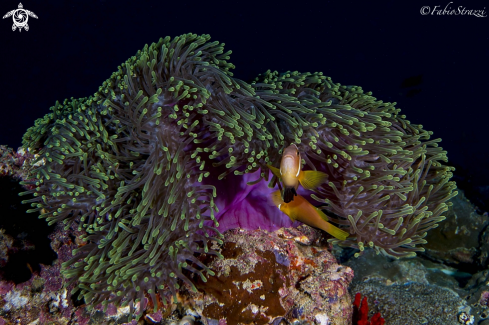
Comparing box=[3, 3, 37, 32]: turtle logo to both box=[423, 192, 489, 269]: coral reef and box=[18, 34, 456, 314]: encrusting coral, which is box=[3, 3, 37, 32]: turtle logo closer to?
box=[18, 34, 456, 314]: encrusting coral

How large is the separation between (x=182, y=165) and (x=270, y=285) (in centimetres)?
97

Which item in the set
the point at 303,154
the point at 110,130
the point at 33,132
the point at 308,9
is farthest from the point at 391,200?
the point at 308,9

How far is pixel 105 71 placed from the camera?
693 inches

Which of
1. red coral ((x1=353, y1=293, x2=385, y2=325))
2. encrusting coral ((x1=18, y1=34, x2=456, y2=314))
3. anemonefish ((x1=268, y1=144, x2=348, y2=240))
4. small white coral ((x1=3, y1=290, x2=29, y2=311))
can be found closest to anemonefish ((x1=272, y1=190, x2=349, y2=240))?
anemonefish ((x1=268, y1=144, x2=348, y2=240))

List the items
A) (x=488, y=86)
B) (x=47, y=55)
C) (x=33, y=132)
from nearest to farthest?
1. (x=33, y=132)
2. (x=488, y=86)
3. (x=47, y=55)

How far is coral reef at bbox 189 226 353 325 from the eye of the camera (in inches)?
77.0

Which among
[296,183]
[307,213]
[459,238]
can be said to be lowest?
[459,238]

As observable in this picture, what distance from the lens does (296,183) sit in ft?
5.30

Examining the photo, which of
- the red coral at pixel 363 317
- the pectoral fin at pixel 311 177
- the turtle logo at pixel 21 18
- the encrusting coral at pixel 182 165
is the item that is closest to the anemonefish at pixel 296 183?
the pectoral fin at pixel 311 177

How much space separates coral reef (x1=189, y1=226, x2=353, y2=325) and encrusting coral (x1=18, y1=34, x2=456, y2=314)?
0.16m

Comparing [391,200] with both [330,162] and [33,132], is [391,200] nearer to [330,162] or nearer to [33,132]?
[330,162]

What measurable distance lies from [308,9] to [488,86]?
10069 mm

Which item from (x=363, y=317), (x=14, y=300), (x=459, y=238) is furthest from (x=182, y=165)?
(x=459, y=238)

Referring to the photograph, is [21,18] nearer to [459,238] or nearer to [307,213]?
[307,213]
